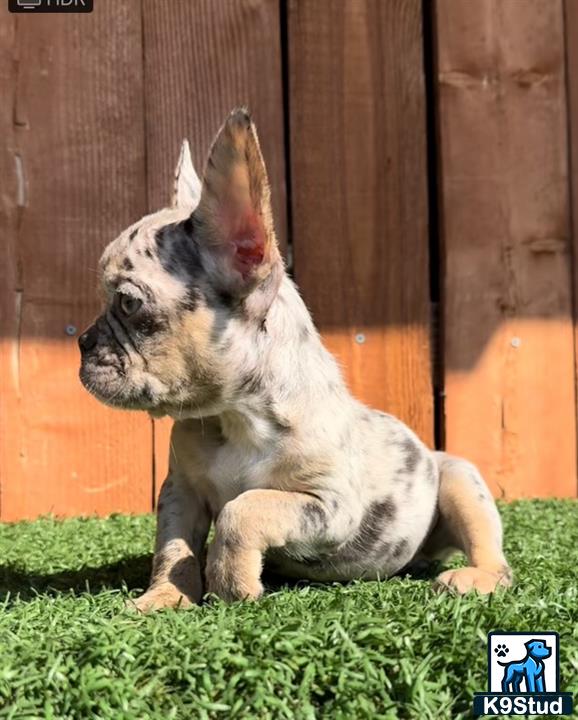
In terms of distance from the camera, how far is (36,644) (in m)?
2.82

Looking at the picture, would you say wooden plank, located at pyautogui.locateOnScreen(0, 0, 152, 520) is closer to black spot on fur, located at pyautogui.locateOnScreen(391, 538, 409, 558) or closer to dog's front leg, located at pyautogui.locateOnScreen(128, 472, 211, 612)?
dog's front leg, located at pyautogui.locateOnScreen(128, 472, 211, 612)

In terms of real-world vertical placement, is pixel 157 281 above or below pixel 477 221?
below

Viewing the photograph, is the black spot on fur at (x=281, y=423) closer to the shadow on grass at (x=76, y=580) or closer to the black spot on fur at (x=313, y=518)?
the black spot on fur at (x=313, y=518)

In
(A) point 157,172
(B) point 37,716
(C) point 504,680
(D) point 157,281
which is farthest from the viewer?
(A) point 157,172

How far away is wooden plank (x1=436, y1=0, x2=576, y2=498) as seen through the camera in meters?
6.02

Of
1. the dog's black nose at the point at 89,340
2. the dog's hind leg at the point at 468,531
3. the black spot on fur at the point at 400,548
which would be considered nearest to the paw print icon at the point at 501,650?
the dog's hind leg at the point at 468,531

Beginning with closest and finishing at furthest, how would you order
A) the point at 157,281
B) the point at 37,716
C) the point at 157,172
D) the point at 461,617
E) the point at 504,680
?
the point at 37,716, the point at 504,680, the point at 461,617, the point at 157,281, the point at 157,172

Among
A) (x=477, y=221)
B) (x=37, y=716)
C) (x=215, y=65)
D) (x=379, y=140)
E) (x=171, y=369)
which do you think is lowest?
(x=37, y=716)

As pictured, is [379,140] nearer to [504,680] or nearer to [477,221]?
[477,221]

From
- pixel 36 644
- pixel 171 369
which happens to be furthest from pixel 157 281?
pixel 36 644

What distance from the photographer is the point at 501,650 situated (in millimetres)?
2768

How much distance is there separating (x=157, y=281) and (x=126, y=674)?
1.37 meters

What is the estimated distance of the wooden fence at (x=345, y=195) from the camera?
225 inches

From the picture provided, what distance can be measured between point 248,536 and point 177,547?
434 mm
